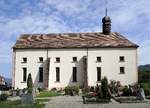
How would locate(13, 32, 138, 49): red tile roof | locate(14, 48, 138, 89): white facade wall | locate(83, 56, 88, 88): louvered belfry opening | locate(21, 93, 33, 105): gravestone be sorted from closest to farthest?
locate(21, 93, 33, 105): gravestone, locate(83, 56, 88, 88): louvered belfry opening, locate(14, 48, 138, 89): white facade wall, locate(13, 32, 138, 49): red tile roof

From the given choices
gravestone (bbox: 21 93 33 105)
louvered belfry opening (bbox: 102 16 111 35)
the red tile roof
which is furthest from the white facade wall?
gravestone (bbox: 21 93 33 105)

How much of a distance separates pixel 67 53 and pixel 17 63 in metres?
8.76

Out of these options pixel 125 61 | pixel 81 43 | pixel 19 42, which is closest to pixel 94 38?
pixel 81 43

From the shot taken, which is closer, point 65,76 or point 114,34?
point 65,76

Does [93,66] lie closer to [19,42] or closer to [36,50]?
[36,50]

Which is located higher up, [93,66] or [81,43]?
[81,43]

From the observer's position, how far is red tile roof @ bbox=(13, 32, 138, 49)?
57.6 meters

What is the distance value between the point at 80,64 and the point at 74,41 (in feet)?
14.9

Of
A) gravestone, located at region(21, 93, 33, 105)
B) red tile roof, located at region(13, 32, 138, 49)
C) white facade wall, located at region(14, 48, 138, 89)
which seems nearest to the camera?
gravestone, located at region(21, 93, 33, 105)

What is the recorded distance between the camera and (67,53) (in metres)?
57.8

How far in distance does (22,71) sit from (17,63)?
164 centimetres

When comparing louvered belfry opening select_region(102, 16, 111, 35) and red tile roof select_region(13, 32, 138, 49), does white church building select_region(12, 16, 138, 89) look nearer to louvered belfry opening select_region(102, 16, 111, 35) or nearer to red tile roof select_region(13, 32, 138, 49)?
red tile roof select_region(13, 32, 138, 49)

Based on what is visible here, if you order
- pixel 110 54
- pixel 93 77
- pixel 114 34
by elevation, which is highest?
pixel 114 34

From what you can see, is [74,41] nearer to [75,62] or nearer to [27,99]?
[75,62]
